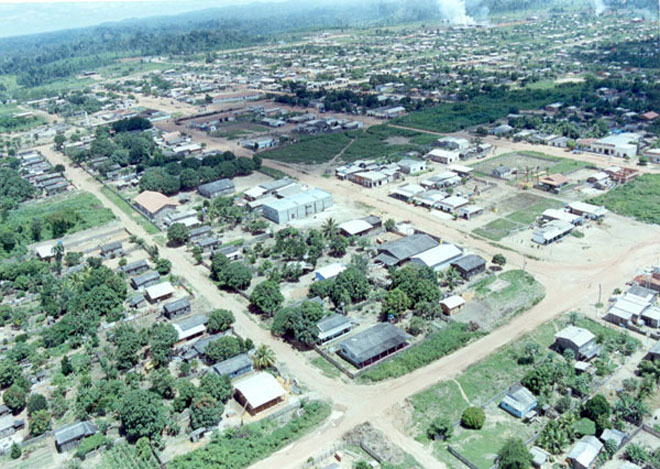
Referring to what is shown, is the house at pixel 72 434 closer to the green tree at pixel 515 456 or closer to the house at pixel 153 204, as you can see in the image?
the green tree at pixel 515 456

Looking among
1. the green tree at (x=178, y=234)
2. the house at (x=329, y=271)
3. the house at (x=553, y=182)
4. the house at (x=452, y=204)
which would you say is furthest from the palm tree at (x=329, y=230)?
the house at (x=553, y=182)

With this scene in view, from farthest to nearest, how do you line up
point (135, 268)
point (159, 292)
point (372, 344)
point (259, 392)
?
1. point (135, 268)
2. point (159, 292)
3. point (372, 344)
4. point (259, 392)

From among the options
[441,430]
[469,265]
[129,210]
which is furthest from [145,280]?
[441,430]

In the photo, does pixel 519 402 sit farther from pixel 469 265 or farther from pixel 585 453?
pixel 469 265

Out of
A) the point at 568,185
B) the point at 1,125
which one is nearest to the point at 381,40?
the point at 1,125

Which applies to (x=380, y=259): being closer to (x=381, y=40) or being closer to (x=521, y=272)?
(x=521, y=272)

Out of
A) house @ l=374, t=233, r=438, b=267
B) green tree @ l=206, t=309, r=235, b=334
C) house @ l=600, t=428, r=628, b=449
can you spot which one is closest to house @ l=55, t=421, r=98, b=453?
green tree @ l=206, t=309, r=235, b=334
